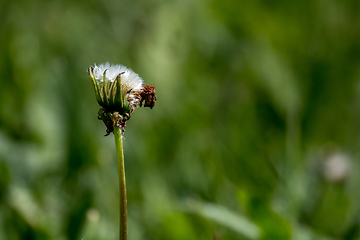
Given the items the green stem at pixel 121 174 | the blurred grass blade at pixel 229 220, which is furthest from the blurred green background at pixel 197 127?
the green stem at pixel 121 174

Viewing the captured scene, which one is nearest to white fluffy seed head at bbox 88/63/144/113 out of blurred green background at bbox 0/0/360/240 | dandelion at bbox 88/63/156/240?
dandelion at bbox 88/63/156/240

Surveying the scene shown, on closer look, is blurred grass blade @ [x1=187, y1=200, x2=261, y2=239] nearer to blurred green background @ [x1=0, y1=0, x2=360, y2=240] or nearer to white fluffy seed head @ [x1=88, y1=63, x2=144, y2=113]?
blurred green background @ [x1=0, y1=0, x2=360, y2=240]

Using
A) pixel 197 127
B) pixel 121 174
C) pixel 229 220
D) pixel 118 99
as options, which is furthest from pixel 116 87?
pixel 197 127

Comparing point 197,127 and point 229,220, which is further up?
point 197,127

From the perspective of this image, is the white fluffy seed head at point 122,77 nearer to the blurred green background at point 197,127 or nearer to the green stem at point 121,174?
the green stem at point 121,174

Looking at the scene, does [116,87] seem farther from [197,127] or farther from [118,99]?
[197,127]

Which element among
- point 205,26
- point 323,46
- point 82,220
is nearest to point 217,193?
point 82,220
